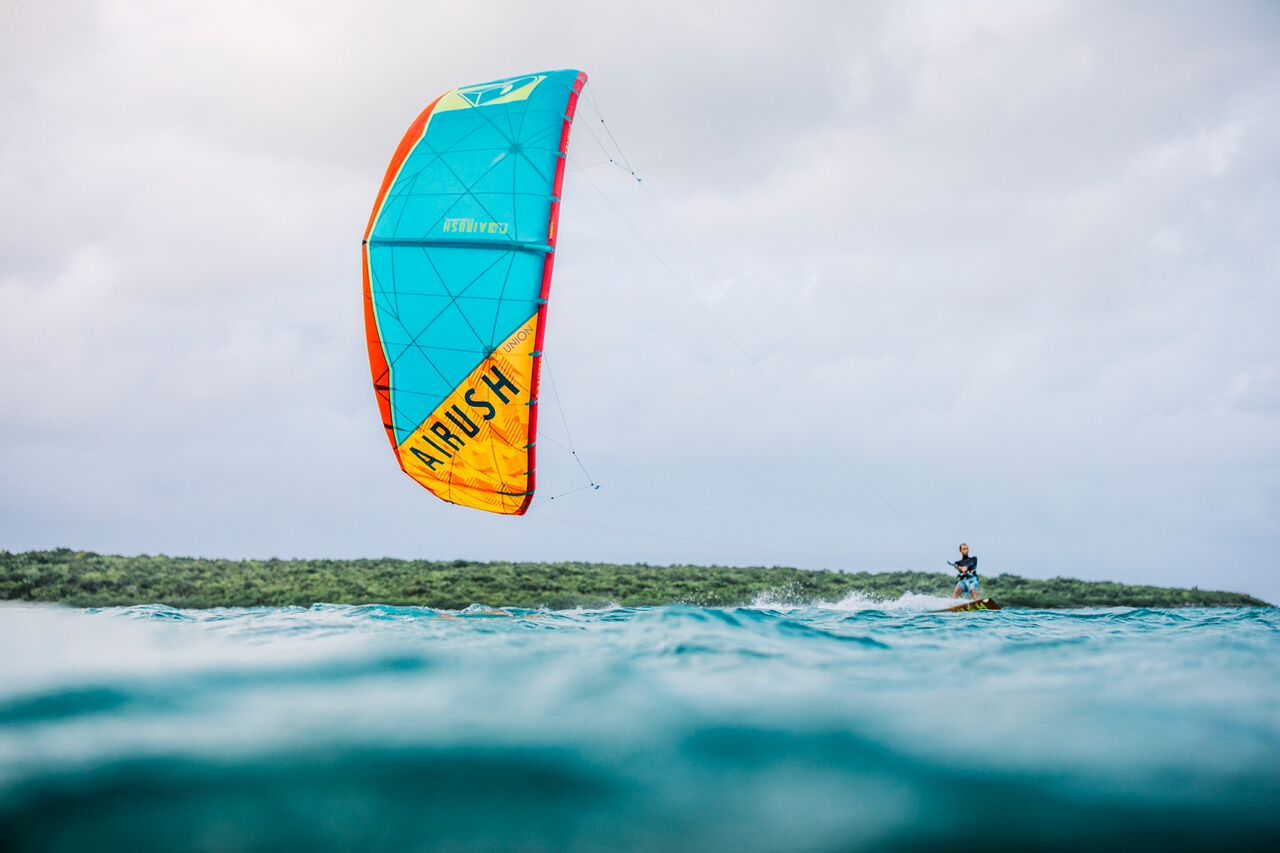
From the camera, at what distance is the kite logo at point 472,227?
13781 mm

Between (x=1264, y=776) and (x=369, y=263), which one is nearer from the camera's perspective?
(x=1264, y=776)

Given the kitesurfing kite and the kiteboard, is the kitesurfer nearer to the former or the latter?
the kiteboard

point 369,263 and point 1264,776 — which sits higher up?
point 369,263

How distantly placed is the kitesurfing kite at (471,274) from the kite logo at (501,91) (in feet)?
0.12

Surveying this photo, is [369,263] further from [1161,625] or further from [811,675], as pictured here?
[1161,625]

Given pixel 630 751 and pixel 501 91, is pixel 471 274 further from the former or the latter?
pixel 630 751

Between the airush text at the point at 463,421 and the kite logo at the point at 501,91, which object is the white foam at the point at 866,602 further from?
the kite logo at the point at 501,91

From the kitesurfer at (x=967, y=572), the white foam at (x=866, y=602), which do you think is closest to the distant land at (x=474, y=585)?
the white foam at (x=866, y=602)

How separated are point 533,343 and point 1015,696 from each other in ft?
32.4

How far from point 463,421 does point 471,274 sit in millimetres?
2857

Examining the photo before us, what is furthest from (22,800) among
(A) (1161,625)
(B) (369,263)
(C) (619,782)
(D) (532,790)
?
(A) (1161,625)

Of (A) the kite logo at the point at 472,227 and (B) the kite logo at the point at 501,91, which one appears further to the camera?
(B) the kite logo at the point at 501,91

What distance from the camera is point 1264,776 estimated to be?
4816mm

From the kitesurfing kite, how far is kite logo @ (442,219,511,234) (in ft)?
0.07
